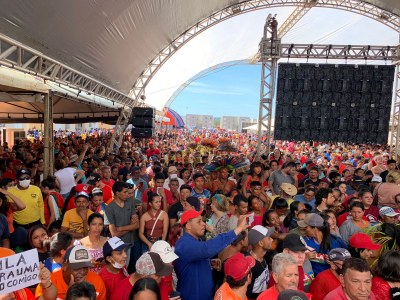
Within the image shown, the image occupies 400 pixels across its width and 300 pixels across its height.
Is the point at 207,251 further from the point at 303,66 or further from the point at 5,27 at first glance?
the point at 303,66

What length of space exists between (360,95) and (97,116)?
37.7 ft

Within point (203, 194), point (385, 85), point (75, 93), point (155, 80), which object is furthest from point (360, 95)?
point (155, 80)

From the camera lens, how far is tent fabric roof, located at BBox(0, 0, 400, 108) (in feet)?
21.9

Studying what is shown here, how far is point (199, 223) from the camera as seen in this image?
299 centimetres

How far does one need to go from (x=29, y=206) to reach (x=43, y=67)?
12.2ft

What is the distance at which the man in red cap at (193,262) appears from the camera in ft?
9.23

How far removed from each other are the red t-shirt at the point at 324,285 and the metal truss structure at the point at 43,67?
5133 millimetres

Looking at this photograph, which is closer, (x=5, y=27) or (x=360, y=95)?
(x=5, y=27)

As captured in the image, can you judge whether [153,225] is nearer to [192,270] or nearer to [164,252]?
[192,270]

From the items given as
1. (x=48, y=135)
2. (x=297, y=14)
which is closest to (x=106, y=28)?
(x=48, y=135)

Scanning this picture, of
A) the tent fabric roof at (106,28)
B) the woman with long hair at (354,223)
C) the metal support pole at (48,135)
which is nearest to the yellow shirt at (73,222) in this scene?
the woman with long hair at (354,223)

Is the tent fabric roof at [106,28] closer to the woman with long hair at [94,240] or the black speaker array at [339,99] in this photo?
the black speaker array at [339,99]

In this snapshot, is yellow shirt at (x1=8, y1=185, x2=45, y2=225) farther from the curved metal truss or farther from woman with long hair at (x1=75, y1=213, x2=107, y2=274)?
the curved metal truss

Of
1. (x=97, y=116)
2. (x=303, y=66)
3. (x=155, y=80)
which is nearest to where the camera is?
(x=303, y=66)
